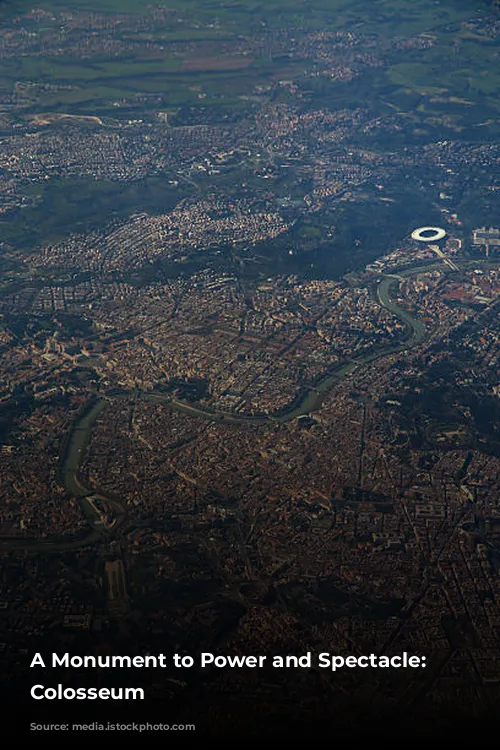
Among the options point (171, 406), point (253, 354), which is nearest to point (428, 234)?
point (253, 354)

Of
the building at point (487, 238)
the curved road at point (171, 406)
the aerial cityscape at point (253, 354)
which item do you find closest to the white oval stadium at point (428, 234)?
the aerial cityscape at point (253, 354)

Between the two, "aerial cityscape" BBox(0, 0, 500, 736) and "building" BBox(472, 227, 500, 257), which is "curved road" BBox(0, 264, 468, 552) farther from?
"building" BBox(472, 227, 500, 257)

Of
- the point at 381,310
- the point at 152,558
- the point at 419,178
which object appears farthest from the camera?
the point at 419,178

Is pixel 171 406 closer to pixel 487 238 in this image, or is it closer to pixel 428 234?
pixel 428 234

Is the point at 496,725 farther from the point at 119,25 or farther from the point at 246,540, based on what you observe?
the point at 119,25

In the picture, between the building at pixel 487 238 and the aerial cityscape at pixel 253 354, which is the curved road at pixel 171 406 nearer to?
the aerial cityscape at pixel 253 354

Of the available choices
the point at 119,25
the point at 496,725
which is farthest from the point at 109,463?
the point at 119,25

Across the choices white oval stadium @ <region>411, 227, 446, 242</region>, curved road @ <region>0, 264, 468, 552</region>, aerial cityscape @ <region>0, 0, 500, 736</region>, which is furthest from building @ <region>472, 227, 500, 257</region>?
curved road @ <region>0, 264, 468, 552</region>
